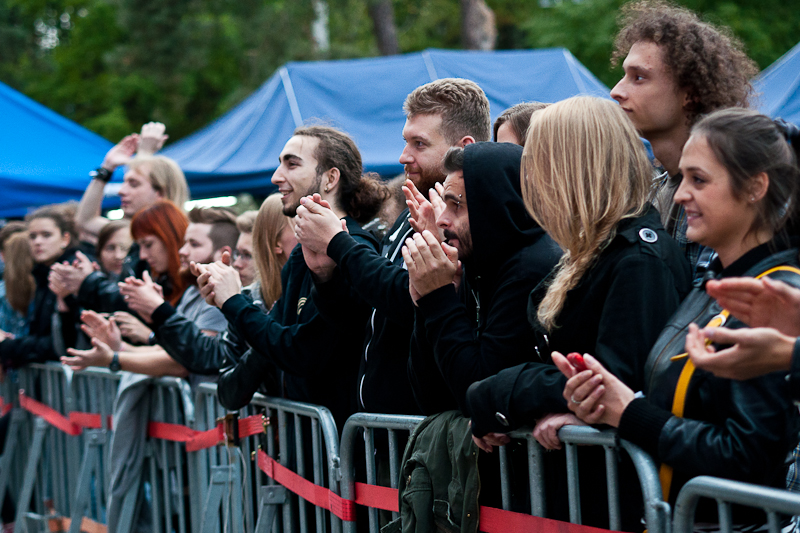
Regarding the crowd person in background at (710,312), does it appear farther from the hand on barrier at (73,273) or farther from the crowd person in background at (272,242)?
the hand on barrier at (73,273)

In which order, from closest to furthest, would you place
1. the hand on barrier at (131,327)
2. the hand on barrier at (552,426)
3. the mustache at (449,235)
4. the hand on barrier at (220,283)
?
the hand on barrier at (552,426), the mustache at (449,235), the hand on barrier at (220,283), the hand on barrier at (131,327)

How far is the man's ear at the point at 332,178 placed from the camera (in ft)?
12.5

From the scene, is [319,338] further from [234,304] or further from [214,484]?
[214,484]

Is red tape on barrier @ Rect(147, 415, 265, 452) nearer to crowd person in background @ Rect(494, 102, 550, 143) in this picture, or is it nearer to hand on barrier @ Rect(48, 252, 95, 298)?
hand on barrier @ Rect(48, 252, 95, 298)

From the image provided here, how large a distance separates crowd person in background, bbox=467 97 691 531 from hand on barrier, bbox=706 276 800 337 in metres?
0.33

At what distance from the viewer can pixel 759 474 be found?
192 cm

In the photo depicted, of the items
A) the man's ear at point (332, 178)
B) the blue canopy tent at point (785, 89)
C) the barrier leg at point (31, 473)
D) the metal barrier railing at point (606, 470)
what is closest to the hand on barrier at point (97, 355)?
the barrier leg at point (31, 473)

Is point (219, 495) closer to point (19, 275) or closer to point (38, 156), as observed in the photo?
point (19, 275)

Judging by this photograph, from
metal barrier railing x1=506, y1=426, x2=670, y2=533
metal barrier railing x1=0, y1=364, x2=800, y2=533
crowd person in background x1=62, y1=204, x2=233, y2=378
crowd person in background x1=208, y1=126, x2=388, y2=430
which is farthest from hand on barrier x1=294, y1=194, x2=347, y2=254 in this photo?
crowd person in background x1=62, y1=204, x2=233, y2=378

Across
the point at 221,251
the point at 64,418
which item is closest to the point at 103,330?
the point at 221,251

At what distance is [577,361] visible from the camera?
6.93ft

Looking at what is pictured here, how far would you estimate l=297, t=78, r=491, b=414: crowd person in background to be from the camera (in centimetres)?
293

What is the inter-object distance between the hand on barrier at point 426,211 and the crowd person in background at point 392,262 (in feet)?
0.61

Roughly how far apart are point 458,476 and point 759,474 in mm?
892
